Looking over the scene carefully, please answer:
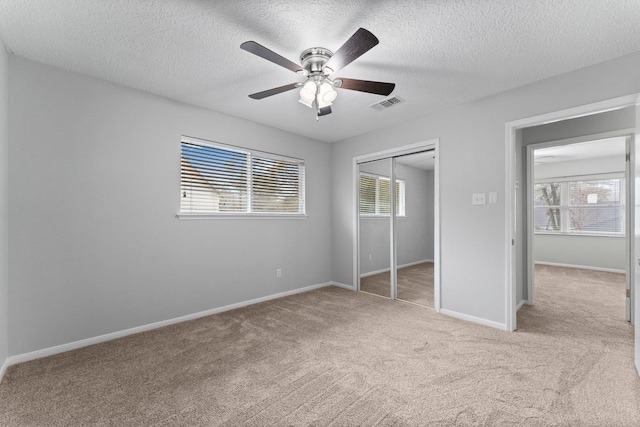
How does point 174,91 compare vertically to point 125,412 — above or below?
above

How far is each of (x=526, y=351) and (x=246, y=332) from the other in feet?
8.47

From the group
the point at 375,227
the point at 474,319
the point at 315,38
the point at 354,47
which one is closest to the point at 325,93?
the point at 315,38

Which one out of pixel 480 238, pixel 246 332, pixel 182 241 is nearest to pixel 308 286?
pixel 246 332

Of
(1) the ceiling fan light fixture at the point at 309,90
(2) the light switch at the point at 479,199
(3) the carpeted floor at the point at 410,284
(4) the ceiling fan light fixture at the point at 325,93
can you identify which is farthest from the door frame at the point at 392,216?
(1) the ceiling fan light fixture at the point at 309,90

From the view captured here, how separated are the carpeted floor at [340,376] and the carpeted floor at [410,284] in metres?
0.77

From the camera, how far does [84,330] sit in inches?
101

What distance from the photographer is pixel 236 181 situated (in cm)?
374

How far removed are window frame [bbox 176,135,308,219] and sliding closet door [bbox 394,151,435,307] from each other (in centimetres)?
147

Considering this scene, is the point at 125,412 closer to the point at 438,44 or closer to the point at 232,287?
the point at 232,287

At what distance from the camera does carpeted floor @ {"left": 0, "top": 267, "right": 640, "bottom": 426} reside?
66.1 inches

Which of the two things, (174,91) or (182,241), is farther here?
(182,241)

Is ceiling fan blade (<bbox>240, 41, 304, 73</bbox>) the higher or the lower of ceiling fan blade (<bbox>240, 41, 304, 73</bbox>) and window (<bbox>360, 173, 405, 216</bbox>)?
the higher

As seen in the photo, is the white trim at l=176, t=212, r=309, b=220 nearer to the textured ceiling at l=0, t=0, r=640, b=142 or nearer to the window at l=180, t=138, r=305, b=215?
the window at l=180, t=138, r=305, b=215

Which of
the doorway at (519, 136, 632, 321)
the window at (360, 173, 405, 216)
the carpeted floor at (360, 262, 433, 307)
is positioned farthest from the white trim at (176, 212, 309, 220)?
the doorway at (519, 136, 632, 321)
